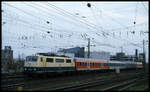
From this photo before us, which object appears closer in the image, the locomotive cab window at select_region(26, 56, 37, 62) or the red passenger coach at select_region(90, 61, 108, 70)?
the locomotive cab window at select_region(26, 56, 37, 62)

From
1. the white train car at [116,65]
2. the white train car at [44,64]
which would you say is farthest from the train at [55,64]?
the white train car at [116,65]

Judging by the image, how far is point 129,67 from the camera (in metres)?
70.7

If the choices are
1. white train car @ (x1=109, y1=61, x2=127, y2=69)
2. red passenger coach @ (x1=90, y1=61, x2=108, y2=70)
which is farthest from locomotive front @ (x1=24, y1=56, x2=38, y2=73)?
white train car @ (x1=109, y1=61, x2=127, y2=69)

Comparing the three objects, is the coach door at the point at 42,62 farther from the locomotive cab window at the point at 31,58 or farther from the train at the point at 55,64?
the locomotive cab window at the point at 31,58

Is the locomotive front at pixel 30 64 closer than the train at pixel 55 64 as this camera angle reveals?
Yes

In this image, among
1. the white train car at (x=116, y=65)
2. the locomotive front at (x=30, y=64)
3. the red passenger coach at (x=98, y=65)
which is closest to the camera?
the locomotive front at (x=30, y=64)

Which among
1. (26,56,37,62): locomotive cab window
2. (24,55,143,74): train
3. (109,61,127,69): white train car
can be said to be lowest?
(109,61,127,69): white train car

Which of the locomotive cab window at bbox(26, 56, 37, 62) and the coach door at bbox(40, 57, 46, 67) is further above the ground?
the locomotive cab window at bbox(26, 56, 37, 62)

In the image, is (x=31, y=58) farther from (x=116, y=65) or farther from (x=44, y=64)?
(x=116, y=65)

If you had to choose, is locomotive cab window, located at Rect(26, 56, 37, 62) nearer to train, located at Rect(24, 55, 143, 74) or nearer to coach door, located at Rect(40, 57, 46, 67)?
train, located at Rect(24, 55, 143, 74)

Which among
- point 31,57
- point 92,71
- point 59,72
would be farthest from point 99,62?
point 31,57

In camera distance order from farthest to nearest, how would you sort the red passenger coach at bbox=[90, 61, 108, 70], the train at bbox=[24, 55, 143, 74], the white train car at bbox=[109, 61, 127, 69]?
the white train car at bbox=[109, 61, 127, 69], the red passenger coach at bbox=[90, 61, 108, 70], the train at bbox=[24, 55, 143, 74]

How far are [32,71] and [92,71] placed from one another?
61.6 feet

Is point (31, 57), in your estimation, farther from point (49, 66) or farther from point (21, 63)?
point (21, 63)
